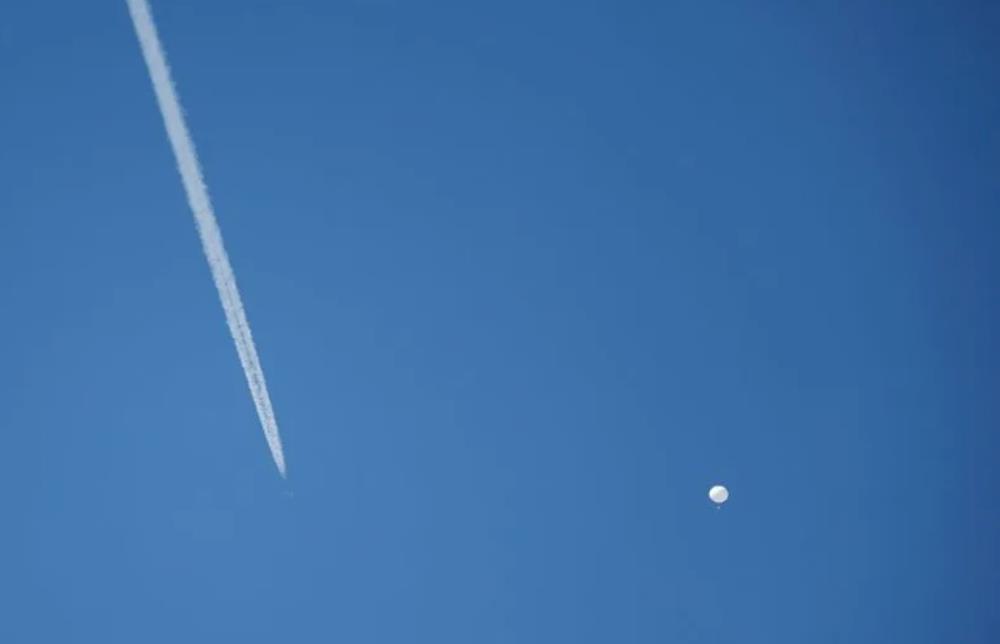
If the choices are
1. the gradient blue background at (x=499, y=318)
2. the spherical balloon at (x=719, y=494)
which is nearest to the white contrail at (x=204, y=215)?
the gradient blue background at (x=499, y=318)

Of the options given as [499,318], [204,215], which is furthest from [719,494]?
[204,215]

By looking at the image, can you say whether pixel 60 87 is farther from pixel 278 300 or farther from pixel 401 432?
pixel 401 432

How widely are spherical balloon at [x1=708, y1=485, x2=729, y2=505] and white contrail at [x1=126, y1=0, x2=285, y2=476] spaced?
0.76 meters

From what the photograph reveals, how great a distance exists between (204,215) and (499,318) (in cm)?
50

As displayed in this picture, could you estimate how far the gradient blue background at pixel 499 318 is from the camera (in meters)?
1.18

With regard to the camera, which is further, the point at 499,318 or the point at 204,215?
the point at 499,318

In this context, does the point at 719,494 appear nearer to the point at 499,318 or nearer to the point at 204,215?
the point at 499,318

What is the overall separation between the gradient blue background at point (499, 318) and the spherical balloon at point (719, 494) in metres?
0.02

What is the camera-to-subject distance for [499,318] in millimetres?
1288

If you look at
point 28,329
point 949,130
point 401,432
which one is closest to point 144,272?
point 28,329

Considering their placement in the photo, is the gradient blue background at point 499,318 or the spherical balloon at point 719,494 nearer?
the gradient blue background at point 499,318

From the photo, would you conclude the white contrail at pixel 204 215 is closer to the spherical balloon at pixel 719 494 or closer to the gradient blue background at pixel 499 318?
the gradient blue background at pixel 499 318

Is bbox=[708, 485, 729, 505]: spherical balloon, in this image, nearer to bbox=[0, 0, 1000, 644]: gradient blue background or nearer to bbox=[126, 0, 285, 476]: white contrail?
bbox=[0, 0, 1000, 644]: gradient blue background

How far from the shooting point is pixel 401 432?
1299 millimetres
